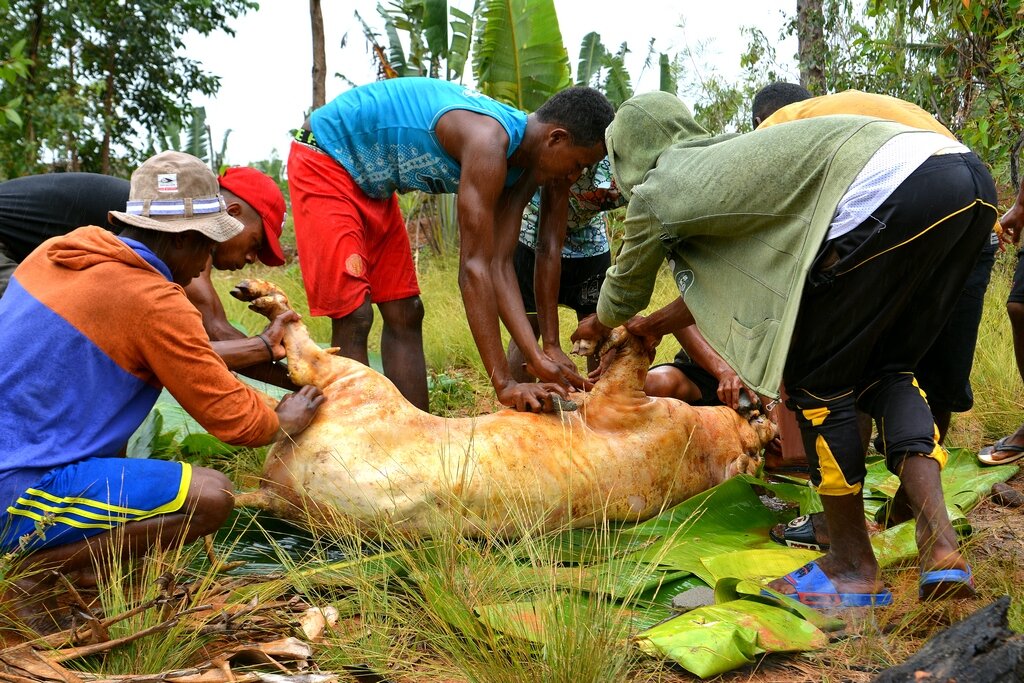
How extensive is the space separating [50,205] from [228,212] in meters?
1.11

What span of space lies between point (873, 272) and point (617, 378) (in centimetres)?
131

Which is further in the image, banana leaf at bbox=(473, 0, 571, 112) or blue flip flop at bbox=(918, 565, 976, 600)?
banana leaf at bbox=(473, 0, 571, 112)

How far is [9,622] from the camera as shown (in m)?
2.42

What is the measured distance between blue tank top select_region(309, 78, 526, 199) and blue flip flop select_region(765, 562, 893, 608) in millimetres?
2049

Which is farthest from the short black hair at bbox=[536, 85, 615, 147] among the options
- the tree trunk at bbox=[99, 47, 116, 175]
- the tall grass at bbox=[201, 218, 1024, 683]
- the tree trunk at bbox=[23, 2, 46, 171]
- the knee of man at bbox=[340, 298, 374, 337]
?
the tree trunk at bbox=[99, 47, 116, 175]

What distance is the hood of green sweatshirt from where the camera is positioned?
2.99 meters

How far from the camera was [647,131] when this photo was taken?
2986mm

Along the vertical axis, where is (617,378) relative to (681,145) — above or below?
below

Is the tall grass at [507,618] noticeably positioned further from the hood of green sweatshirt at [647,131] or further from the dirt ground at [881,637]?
the hood of green sweatshirt at [647,131]

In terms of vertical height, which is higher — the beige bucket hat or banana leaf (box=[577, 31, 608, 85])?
banana leaf (box=[577, 31, 608, 85])

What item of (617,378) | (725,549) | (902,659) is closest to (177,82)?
(617,378)

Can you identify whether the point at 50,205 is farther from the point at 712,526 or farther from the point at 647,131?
the point at 712,526

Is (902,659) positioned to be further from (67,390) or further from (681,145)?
(67,390)

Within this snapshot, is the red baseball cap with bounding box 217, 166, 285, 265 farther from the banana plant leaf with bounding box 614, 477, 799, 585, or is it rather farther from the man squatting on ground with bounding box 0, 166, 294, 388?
the banana plant leaf with bounding box 614, 477, 799, 585
